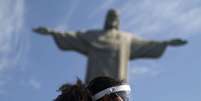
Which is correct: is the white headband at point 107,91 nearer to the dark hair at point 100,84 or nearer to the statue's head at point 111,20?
the dark hair at point 100,84

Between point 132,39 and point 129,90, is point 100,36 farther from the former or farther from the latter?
point 129,90

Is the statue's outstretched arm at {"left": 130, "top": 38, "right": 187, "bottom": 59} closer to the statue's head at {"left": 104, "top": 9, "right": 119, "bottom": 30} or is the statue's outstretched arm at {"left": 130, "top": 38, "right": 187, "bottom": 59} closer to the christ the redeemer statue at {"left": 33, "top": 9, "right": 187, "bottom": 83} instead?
the christ the redeemer statue at {"left": 33, "top": 9, "right": 187, "bottom": 83}

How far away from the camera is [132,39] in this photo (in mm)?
15000

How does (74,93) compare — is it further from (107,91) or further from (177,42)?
(177,42)

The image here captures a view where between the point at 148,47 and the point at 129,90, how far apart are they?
12737mm

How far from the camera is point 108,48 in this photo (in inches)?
566

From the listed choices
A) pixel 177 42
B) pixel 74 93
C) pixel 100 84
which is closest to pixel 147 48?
pixel 177 42

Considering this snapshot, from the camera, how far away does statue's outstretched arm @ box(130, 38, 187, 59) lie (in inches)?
594

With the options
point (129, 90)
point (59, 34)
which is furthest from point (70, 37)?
point (129, 90)

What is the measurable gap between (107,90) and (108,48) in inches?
463

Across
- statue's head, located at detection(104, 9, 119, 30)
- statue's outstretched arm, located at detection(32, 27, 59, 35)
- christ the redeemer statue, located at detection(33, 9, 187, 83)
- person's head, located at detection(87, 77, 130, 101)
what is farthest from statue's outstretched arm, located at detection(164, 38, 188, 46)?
person's head, located at detection(87, 77, 130, 101)

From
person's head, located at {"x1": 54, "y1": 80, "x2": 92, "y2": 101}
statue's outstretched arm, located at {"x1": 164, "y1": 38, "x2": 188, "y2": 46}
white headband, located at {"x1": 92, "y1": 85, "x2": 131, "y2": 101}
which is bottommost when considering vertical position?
person's head, located at {"x1": 54, "y1": 80, "x2": 92, "y2": 101}

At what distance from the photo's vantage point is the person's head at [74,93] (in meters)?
2.47

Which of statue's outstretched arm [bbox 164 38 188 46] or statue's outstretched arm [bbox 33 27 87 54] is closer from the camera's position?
statue's outstretched arm [bbox 164 38 188 46]
